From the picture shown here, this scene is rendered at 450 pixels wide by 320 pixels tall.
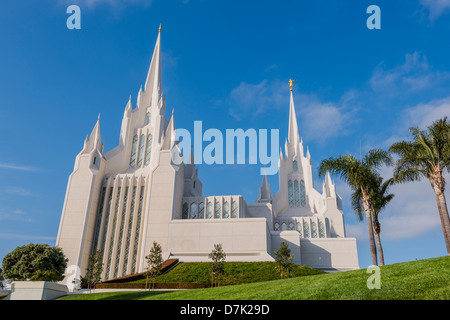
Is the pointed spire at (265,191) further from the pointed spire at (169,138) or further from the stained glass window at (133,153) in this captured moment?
the stained glass window at (133,153)

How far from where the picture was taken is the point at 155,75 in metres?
54.2

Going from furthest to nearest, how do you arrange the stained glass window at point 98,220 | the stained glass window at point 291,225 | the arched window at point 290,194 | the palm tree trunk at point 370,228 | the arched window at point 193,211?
the arched window at point 290,194, the stained glass window at point 291,225, the arched window at point 193,211, the stained glass window at point 98,220, the palm tree trunk at point 370,228

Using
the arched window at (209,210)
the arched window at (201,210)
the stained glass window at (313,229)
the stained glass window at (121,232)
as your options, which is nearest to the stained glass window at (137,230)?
the stained glass window at (121,232)

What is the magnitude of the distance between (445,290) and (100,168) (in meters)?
40.3

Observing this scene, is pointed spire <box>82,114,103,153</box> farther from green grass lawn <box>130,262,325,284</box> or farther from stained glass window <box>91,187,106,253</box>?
green grass lawn <box>130,262,325,284</box>

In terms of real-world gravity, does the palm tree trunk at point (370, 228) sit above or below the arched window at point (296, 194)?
below

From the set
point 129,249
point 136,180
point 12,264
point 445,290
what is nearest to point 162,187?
point 136,180

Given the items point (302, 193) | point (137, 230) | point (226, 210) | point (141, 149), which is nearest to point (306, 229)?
point (302, 193)

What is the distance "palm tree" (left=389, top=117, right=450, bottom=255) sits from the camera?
17234mm

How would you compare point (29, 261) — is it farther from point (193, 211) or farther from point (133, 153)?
point (133, 153)

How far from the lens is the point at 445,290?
8.04 meters

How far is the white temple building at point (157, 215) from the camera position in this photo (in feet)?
120

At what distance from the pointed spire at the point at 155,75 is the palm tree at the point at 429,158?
128ft

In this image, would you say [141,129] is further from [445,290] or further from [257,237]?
[445,290]
